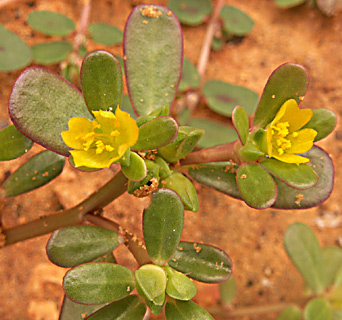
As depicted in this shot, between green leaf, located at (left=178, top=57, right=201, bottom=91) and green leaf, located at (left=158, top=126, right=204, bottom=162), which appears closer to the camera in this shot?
green leaf, located at (left=158, top=126, right=204, bottom=162)

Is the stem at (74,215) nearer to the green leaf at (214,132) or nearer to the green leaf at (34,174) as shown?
the green leaf at (34,174)

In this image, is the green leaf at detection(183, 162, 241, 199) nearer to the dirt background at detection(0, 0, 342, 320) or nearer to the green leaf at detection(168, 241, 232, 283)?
the green leaf at detection(168, 241, 232, 283)

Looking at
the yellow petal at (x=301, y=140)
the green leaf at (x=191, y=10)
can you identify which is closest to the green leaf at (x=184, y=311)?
the yellow petal at (x=301, y=140)

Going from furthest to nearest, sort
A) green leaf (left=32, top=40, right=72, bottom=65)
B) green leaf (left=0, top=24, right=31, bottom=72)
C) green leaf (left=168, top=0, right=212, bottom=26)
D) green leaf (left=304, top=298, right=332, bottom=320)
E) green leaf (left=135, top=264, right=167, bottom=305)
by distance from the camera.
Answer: green leaf (left=168, top=0, right=212, bottom=26)
green leaf (left=32, top=40, right=72, bottom=65)
green leaf (left=0, top=24, right=31, bottom=72)
green leaf (left=304, top=298, right=332, bottom=320)
green leaf (left=135, top=264, right=167, bottom=305)

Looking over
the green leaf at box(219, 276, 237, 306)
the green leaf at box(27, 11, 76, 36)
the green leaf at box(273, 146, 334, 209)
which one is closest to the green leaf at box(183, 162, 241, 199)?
the green leaf at box(273, 146, 334, 209)

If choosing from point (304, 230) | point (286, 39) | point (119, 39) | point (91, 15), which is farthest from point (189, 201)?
point (286, 39)

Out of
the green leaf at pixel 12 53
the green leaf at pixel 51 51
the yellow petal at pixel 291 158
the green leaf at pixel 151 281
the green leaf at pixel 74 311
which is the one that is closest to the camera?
the green leaf at pixel 151 281
